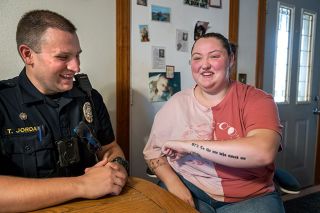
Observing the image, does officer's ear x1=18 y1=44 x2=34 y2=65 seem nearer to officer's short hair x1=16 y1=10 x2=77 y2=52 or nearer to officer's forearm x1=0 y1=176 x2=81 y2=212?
officer's short hair x1=16 y1=10 x2=77 y2=52

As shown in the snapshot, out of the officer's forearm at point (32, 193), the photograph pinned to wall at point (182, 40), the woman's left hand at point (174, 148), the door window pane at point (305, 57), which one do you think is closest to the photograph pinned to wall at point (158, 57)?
the photograph pinned to wall at point (182, 40)


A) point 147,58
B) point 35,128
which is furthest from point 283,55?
point 35,128

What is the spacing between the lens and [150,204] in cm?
95

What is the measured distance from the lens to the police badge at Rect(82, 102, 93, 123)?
1.28 metres

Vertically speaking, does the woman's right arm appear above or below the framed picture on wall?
below

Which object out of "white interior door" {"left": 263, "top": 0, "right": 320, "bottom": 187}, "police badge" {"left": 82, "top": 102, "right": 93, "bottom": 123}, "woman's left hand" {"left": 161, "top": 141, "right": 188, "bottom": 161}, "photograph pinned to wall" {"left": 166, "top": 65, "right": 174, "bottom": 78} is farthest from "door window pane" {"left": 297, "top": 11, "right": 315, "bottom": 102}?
"police badge" {"left": 82, "top": 102, "right": 93, "bottom": 123}

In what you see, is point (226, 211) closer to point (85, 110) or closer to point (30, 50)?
point (85, 110)

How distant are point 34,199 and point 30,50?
0.58 meters

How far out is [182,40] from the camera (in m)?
2.10

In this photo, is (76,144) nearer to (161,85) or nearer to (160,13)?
(161,85)

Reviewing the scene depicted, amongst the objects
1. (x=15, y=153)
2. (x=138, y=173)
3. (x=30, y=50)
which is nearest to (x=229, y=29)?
(x=138, y=173)

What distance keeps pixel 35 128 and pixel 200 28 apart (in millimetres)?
1506

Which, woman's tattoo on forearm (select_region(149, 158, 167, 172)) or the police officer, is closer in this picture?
the police officer

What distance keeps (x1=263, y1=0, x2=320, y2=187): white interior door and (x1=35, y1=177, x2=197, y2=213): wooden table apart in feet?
6.48
